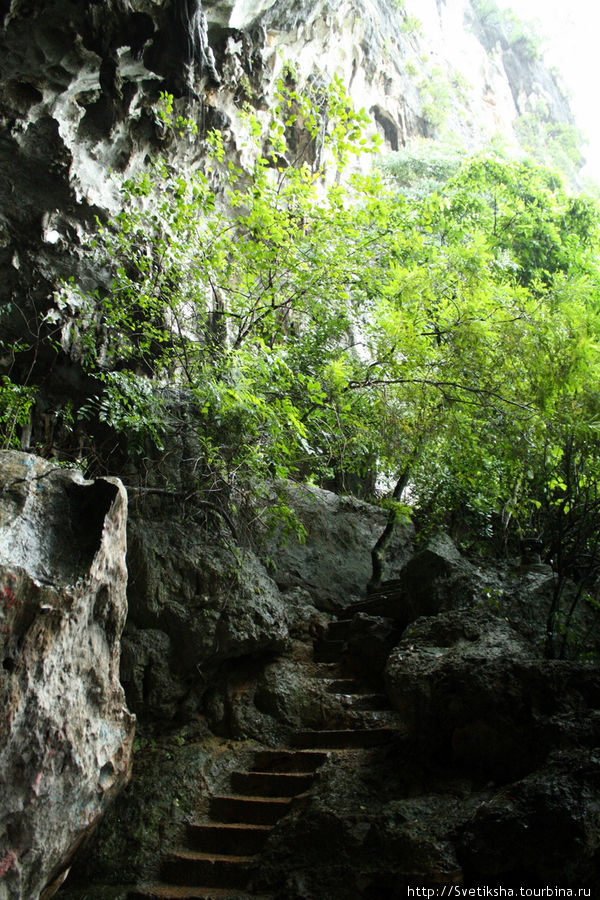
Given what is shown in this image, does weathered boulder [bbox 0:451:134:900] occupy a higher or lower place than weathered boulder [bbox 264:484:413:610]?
lower

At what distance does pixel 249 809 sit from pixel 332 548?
Answer: 4.88m

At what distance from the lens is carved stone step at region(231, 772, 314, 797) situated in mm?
5414

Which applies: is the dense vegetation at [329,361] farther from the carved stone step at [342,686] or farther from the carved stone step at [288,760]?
the carved stone step at [288,760]

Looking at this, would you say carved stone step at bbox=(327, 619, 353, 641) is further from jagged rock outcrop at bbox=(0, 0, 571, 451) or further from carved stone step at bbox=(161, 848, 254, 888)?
jagged rock outcrop at bbox=(0, 0, 571, 451)

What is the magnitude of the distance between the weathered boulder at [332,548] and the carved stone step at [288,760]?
2896mm

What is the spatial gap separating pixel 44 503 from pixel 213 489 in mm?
2971

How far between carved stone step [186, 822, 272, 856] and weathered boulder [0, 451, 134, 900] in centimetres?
145

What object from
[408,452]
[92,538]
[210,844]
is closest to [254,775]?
[210,844]

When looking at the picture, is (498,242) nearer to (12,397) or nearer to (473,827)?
(12,397)

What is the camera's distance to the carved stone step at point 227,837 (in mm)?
4977

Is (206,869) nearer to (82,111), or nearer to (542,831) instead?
(542,831)

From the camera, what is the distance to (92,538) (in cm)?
391

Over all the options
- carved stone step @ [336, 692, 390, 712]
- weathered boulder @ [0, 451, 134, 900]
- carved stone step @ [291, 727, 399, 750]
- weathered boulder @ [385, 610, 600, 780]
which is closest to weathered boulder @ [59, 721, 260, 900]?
carved stone step @ [291, 727, 399, 750]

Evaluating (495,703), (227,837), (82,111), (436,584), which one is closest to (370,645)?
(436,584)
